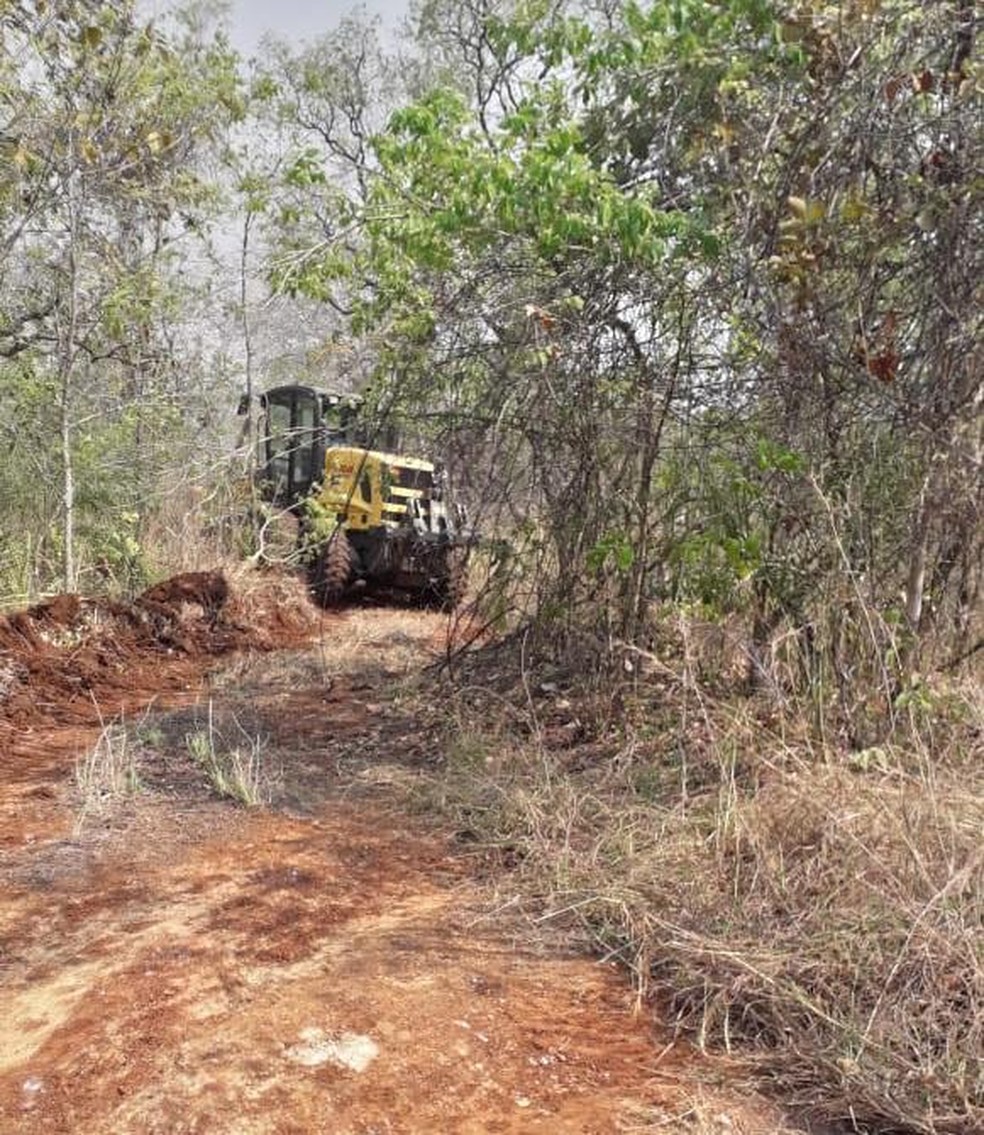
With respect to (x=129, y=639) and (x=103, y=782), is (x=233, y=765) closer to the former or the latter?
(x=103, y=782)

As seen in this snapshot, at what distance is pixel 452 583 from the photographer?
6.83m

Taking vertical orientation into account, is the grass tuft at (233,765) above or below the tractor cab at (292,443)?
below

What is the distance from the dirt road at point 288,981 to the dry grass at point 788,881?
0.65ft

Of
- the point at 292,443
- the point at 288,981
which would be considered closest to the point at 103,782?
the point at 288,981

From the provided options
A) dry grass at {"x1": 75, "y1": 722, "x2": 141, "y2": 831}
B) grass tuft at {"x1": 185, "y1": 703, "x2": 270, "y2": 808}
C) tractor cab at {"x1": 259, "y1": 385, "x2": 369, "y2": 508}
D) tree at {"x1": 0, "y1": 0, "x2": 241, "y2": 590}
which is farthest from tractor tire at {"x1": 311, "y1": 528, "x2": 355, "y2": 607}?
dry grass at {"x1": 75, "y1": 722, "x2": 141, "y2": 831}

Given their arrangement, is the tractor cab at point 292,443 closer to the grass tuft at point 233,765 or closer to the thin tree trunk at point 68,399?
the thin tree trunk at point 68,399

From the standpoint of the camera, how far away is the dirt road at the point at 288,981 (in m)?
2.52

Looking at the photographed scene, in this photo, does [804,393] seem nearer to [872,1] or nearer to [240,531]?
[872,1]

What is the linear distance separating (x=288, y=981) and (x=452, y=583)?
154 inches

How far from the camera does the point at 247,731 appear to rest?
646cm

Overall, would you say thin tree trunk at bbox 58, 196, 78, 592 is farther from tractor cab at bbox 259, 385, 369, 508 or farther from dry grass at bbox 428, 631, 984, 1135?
dry grass at bbox 428, 631, 984, 1135

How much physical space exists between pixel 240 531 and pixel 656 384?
7322mm

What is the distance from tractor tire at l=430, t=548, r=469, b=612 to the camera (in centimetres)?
659

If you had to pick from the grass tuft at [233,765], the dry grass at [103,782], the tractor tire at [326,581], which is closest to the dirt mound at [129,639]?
the tractor tire at [326,581]
